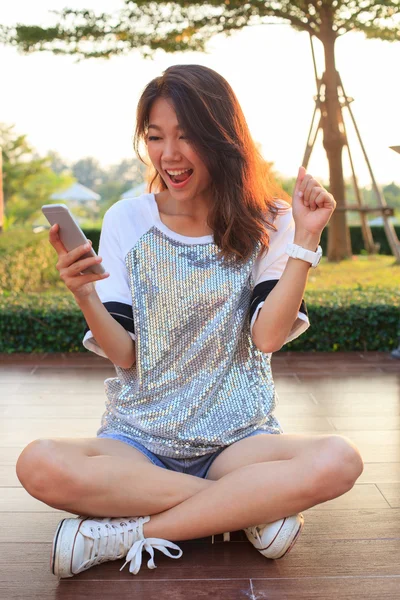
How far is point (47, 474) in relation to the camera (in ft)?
5.22

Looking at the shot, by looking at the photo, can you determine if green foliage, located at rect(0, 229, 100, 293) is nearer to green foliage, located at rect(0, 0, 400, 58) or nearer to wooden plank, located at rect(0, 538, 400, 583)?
green foliage, located at rect(0, 0, 400, 58)

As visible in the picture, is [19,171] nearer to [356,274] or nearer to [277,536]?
[356,274]

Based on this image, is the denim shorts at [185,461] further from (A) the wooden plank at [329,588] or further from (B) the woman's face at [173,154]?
(B) the woman's face at [173,154]

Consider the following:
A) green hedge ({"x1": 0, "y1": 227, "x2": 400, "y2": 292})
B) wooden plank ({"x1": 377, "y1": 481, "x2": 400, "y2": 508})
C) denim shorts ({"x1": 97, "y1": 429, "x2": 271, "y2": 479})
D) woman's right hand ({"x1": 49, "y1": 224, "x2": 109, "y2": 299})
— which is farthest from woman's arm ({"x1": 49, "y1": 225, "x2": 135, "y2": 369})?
green hedge ({"x1": 0, "y1": 227, "x2": 400, "y2": 292})

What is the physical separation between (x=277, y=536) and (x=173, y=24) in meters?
7.34

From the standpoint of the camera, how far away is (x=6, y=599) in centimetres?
149

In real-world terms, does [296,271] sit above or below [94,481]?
above

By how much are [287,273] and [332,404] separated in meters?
1.43

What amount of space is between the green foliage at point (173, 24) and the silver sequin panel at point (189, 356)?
659 cm

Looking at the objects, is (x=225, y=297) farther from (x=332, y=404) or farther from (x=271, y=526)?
(x=332, y=404)

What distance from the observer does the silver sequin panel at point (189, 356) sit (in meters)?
1.74

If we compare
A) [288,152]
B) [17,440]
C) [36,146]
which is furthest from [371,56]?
[36,146]

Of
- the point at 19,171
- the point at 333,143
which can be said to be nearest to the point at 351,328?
the point at 333,143

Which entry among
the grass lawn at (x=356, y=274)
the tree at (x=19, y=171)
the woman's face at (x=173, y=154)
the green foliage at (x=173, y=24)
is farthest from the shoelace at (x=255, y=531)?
the tree at (x=19, y=171)
